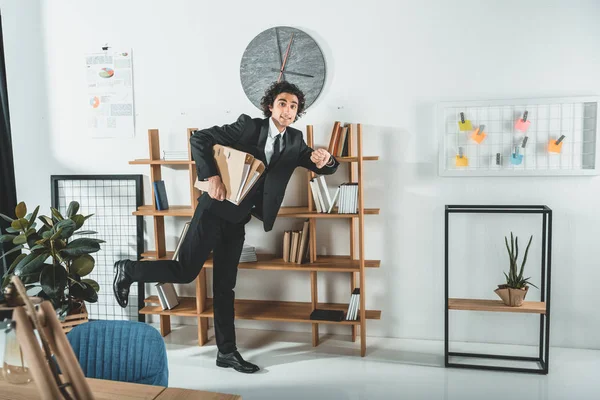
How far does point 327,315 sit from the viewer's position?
3859 millimetres

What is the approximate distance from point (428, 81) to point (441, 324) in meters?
1.75

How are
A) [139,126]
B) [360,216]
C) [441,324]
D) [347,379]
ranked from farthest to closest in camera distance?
[139,126]
[441,324]
[360,216]
[347,379]

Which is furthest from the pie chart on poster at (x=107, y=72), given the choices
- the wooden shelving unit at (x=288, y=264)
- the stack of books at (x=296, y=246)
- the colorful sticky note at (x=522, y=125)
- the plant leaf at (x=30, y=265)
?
the colorful sticky note at (x=522, y=125)

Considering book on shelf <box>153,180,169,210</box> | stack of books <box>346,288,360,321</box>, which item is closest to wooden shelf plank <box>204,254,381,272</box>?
stack of books <box>346,288,360,321</box>

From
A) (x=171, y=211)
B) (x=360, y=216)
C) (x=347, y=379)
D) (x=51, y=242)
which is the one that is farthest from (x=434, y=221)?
(x=51, y=242)

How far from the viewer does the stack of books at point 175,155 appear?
166 inches

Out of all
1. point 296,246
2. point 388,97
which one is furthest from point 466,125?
point 296,246

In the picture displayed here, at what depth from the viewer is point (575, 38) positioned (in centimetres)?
358

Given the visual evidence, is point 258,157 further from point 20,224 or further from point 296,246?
point 20,224

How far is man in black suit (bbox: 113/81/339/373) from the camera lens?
352 cm

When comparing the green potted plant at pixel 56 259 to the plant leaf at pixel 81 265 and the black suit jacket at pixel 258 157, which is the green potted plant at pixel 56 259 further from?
the black suit jacket at pixel 258 157

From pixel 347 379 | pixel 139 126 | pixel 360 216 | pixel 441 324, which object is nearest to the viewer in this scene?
pixel 347 379

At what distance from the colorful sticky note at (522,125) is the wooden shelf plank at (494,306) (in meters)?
1.15

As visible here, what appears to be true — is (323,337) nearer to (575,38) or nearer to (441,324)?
(441,324)
